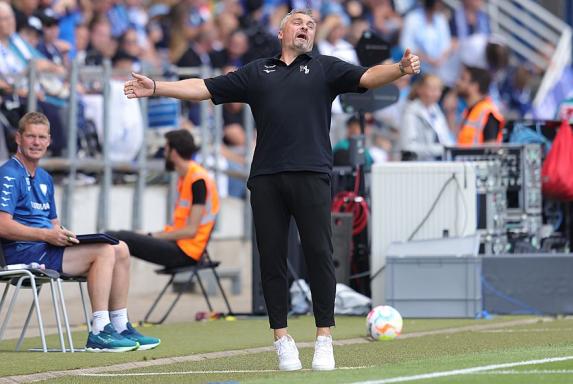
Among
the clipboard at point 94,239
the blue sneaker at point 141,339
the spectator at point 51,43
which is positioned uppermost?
the spectator at point 51,43

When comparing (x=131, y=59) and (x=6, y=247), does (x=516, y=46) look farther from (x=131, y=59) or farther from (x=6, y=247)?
(x=6, y=247)

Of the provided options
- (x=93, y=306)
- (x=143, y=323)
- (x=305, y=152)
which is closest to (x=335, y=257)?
(x=143, y=323)

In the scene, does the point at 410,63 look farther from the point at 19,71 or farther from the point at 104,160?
the point at 104,160

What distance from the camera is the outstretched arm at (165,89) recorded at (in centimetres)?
903

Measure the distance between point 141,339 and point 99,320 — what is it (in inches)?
16.1

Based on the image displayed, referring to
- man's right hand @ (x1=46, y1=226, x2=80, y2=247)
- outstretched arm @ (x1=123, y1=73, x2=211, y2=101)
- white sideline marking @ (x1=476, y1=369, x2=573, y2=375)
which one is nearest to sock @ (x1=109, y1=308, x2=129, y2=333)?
man's right hand @ (x1=46, y1=226, x2=80, y2=247)

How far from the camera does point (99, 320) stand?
10898 millimetres

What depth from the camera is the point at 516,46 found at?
27297 mm

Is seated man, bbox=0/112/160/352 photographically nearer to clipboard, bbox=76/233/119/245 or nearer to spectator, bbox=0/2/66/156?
clipboard, bbox=76/233/119/245

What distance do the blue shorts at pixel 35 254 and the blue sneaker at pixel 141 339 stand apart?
682 mm

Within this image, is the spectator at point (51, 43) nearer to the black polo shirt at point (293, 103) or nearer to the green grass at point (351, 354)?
the green grass at point (351, 354)

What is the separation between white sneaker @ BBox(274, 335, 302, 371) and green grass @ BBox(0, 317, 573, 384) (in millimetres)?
151

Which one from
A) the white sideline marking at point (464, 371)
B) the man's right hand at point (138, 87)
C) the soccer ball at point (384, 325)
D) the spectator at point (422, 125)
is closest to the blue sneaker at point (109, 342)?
the soccer ball at point (384, 325)

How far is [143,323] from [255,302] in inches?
46.9
